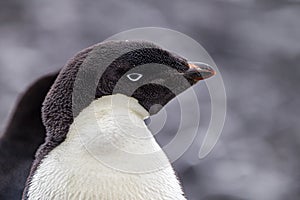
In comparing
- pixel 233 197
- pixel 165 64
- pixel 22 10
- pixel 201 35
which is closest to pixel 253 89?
pixel 201 35

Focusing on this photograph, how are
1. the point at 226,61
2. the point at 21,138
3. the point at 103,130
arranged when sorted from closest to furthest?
1. the point at 103,130
2. the point at 21,138
3. the point at 226,61

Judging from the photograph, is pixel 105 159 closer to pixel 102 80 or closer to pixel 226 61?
pixel 102 80

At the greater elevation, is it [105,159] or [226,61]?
[226,61]

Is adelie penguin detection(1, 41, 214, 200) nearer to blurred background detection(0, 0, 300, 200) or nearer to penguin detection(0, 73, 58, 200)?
penguin detection(0, 73, 58, 200)

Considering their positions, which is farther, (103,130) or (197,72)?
(197,72)

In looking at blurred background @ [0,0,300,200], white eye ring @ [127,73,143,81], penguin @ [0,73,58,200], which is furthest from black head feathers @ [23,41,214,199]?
blurred background @ [0,0,300,200]

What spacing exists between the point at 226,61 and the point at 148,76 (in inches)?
71.1

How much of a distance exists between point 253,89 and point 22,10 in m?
1.14

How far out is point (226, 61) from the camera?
10.4ft

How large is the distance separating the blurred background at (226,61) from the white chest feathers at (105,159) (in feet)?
4.17

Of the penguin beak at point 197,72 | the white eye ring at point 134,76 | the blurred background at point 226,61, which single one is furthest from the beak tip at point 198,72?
the blurred background at point 226,61

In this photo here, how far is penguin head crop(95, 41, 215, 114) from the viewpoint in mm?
1350

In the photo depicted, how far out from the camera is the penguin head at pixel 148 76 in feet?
4.43

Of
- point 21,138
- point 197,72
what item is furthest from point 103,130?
point 21,138
